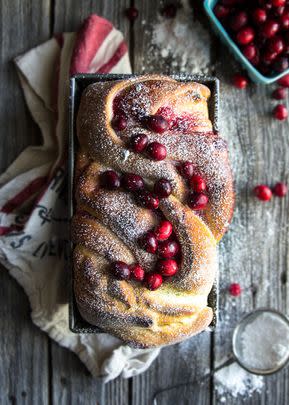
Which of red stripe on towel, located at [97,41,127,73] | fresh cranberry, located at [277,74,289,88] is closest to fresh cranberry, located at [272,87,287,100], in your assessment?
fresh cranberry, located at [277,74,289,88]

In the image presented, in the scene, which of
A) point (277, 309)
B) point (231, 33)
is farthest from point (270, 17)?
point (277, 309)

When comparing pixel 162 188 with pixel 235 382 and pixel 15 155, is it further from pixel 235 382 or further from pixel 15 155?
pixel 235 382

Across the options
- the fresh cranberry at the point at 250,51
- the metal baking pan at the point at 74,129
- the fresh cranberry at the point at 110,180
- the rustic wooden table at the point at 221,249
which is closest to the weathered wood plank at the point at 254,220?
the rustic wooden table at the point at 221,249

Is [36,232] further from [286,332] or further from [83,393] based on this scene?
[286,332]

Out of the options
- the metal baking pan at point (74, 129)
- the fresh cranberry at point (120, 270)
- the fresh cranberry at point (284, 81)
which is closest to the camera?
the fresh cranberry at point (120, 270)

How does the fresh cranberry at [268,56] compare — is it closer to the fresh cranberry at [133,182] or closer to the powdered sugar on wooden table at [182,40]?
the powdered sugar on wooden table at [182,40]

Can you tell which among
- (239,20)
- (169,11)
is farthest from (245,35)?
(169,11)
